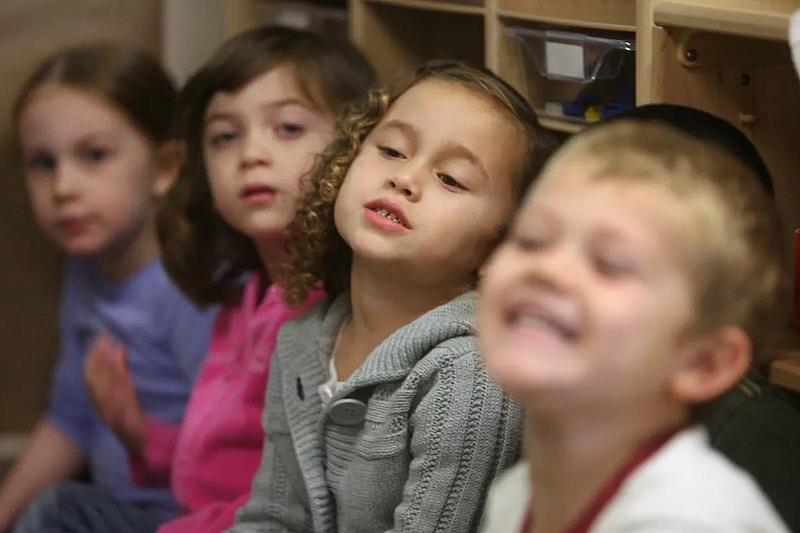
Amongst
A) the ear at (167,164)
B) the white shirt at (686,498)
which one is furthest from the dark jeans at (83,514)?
the white shirt at (686,498)

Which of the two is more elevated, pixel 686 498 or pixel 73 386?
pixel 686 498

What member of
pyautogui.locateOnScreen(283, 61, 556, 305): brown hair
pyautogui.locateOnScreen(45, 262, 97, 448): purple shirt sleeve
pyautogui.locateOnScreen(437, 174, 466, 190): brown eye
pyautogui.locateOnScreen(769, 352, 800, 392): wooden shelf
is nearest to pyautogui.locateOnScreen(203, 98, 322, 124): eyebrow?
pyautogui.locateOnScreen(283, 61, 556, 305): brown hair

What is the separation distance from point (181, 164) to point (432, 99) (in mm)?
676

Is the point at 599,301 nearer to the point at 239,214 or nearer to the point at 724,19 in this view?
the point at 724,19

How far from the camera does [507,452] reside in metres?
1.30

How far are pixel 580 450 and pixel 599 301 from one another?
132 mm

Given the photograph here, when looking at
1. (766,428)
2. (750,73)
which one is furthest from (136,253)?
(766,428)

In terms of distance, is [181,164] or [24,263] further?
[24,263]

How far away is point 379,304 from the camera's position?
4.67 ft

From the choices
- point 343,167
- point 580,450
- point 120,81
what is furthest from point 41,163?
point 580,450

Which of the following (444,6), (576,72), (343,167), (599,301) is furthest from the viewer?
(444,6)

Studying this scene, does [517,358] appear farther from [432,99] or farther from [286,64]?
[286,64]

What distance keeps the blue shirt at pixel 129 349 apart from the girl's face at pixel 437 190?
2.20 feet

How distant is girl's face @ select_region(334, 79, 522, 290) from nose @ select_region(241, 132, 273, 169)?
0.37 m
